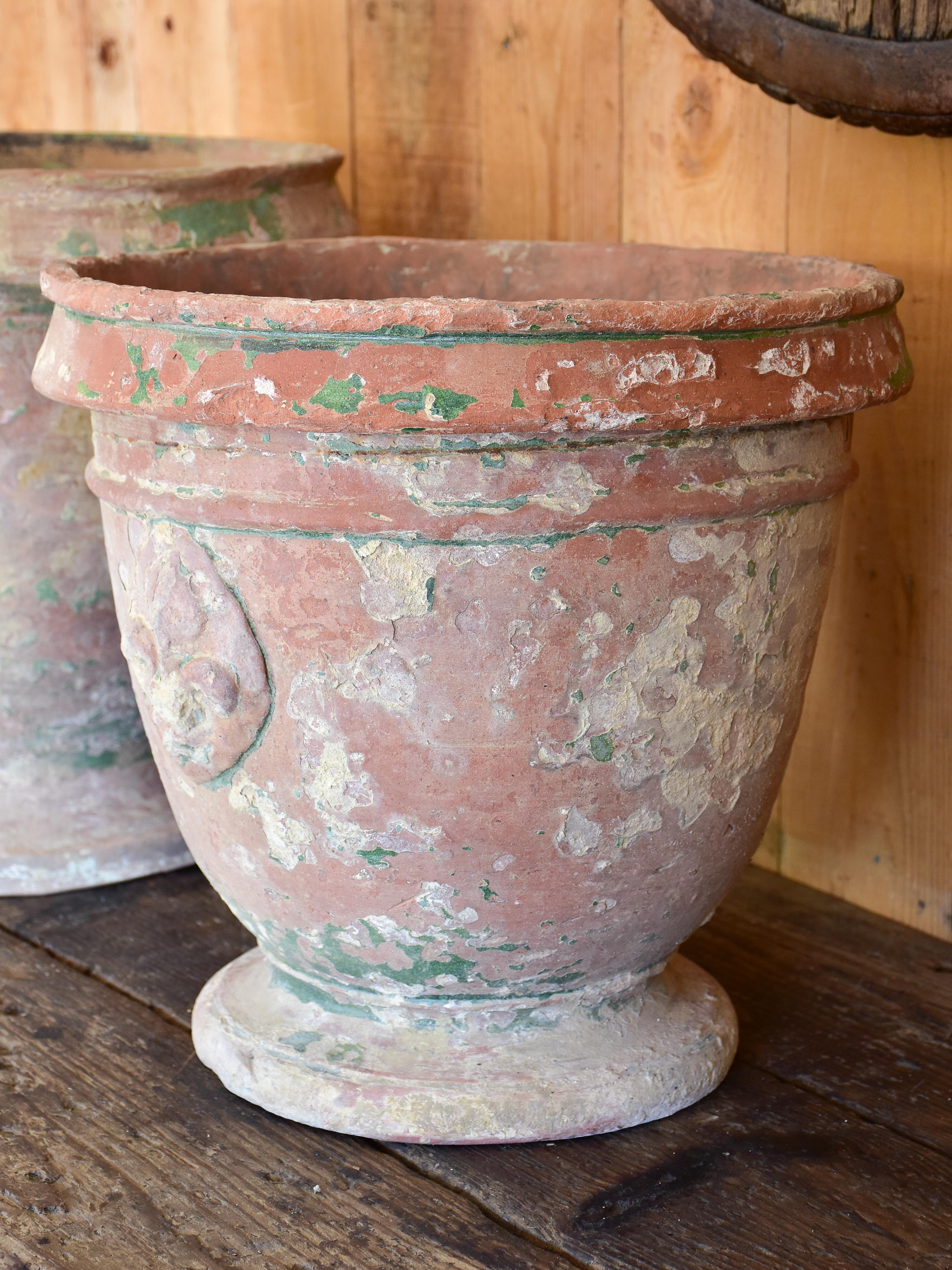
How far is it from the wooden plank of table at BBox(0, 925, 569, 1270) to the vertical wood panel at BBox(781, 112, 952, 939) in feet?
2.50

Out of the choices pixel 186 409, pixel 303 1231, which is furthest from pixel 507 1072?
pixel 186 409

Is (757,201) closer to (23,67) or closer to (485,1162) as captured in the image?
(485,1162)

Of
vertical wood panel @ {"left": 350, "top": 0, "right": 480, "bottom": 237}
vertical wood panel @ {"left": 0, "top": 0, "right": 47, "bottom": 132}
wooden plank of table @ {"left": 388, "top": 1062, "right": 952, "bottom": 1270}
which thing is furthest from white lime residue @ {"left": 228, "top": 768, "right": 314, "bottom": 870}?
vertical wood panel @ {"left": 0, "top": 0, "right": 47, "bottom": 132}

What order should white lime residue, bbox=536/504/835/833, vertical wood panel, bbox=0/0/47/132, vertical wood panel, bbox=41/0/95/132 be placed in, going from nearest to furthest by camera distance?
white lime residue, bbox=536/504/835/833 < vertical wood panel, bbox=41/0/95/132 < vertical wood panel, bbox=0/0/47/132

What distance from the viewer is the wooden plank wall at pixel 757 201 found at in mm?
1669

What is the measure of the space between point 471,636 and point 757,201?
2.81 feet

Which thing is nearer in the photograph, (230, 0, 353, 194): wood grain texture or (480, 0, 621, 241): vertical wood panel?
(480, 0, 621, 241): vertical wood panel

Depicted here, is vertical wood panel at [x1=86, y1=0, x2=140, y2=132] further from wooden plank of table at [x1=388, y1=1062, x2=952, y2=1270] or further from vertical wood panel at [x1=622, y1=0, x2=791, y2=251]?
wooden plank of table at [x1=388, y1=1062, x2=952, y2=1270]

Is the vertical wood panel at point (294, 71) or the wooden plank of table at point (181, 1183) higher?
the vertical wood panel at point (294, 71)

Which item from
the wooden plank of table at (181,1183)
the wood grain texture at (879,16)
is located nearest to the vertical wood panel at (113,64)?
the wood grain texture at (879,16)

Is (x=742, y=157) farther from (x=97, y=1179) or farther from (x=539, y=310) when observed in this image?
(x=97, y=1179)

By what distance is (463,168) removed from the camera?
2.09m

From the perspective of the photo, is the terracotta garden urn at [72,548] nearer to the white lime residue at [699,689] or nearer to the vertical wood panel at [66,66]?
the white lime residue at [699,689]

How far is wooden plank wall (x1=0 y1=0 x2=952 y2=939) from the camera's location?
167cm
